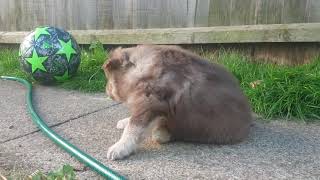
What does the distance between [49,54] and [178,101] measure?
7.15ft

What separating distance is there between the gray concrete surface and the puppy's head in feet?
1.14

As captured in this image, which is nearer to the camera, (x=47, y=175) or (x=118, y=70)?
(x=47, y=175)

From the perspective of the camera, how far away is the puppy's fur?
9.41ft

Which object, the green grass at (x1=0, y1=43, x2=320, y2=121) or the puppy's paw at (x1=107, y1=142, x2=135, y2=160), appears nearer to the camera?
the puppy's paw at (x1=107, y1=142, x2=135, y2=160)

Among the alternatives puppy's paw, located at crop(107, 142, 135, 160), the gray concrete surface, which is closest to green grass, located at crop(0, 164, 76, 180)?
the gray concrete surface

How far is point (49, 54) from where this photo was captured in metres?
4.65

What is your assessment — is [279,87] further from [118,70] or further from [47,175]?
[47,175]

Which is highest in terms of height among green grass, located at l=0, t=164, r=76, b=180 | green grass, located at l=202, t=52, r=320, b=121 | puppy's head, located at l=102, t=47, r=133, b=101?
puppy's head, located at l=102, t=47, r=133, b=101

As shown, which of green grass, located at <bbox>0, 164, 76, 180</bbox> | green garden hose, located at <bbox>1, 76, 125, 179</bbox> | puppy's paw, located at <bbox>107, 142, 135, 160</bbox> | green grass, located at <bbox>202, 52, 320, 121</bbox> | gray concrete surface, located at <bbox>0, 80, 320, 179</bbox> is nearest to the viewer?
green grass, located at <bbox>0, 164, 76, 180</bbox>

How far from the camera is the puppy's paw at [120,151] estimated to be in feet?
9.16

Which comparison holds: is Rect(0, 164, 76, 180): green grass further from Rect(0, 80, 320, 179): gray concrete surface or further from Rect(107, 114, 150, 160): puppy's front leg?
Rect(107, 114, 150, 160): puppy's front leg

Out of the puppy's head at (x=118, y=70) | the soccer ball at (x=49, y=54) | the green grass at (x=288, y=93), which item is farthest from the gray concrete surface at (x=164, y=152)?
the soccer ball at (x=49, y=54)

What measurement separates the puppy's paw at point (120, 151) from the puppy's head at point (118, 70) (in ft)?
1.47

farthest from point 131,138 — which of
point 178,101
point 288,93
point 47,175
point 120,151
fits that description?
point 288,93
